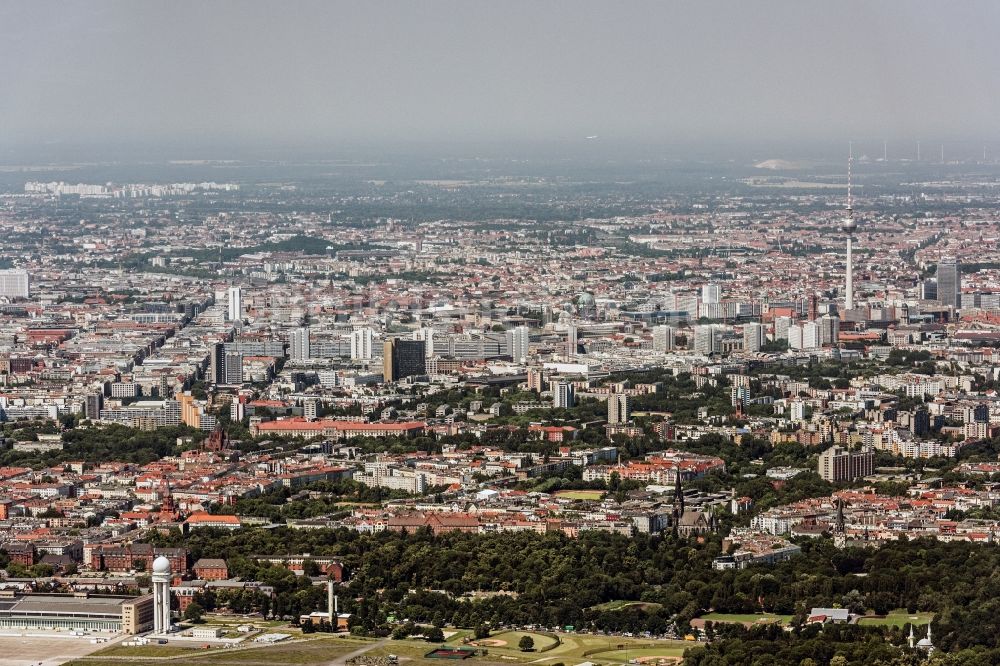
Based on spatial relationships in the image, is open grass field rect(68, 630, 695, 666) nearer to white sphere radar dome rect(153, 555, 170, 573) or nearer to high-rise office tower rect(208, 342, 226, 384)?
white sphere radar dome rect(153, 555, 170, 573)

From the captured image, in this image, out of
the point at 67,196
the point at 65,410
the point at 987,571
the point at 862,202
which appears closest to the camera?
the point at 987,571

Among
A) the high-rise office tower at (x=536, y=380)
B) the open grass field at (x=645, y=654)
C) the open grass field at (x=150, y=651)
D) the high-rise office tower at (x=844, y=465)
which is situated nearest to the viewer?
the open grass field at (x=645, y=654)

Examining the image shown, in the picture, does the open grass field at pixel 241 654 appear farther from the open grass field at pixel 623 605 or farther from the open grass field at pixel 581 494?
the open grass field at pixel 581 494

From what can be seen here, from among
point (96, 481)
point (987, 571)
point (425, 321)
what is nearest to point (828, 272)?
point (425, 321)

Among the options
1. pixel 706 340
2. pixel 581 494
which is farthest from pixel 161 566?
pixel 706 340

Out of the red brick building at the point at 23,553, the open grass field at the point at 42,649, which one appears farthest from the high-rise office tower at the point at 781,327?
the open grass field at the point at 42,649

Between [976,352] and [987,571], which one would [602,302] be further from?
[987,571]
